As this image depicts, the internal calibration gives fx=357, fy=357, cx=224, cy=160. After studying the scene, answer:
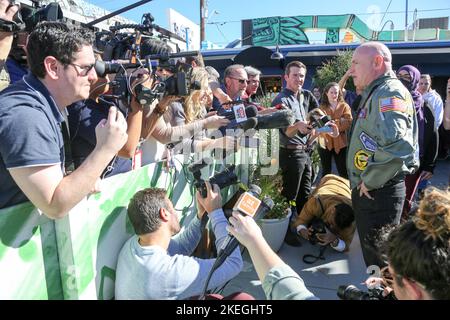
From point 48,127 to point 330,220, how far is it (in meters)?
2.78

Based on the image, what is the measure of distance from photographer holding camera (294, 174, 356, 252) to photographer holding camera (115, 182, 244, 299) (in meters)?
1.71

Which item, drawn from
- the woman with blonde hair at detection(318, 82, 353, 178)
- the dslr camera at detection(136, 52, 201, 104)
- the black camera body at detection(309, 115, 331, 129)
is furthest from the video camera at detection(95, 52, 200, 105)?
the woman with blonde hair at detection(318, 82, 353, 178)

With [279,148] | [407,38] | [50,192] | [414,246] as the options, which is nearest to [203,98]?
[279,148]

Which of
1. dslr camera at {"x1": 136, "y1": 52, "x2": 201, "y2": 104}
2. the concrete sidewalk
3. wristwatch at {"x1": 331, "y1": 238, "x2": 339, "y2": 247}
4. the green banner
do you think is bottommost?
the concrete sidewalk

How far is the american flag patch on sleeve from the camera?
2.25 m

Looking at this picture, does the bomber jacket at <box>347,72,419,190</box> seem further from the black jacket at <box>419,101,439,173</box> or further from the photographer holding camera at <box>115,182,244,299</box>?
the black jacket at <box>419,101,439,173</box>

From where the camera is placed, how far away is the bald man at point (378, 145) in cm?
224

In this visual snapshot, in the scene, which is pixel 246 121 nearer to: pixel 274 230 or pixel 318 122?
pixel 274 230

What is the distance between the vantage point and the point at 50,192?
1.27 metres

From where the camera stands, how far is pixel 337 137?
4668 mm

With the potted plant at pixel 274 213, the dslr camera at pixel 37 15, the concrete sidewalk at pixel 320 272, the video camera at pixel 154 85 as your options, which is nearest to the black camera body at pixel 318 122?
the potted plant at pixel 274 213

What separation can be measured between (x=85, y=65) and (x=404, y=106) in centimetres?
189

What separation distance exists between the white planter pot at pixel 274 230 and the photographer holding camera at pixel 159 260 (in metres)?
1.39

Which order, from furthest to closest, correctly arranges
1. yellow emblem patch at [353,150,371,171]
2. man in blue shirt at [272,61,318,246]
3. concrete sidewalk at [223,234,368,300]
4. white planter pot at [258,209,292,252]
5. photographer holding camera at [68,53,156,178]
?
man in blue shirt at [272,61,318,246], white planter pot at [258,209,292,252], concrete sidewalk at [223,234,368,300], yellow emblem patch at [353,150,371,171], photographer holding camera at [68,53,156,178]
